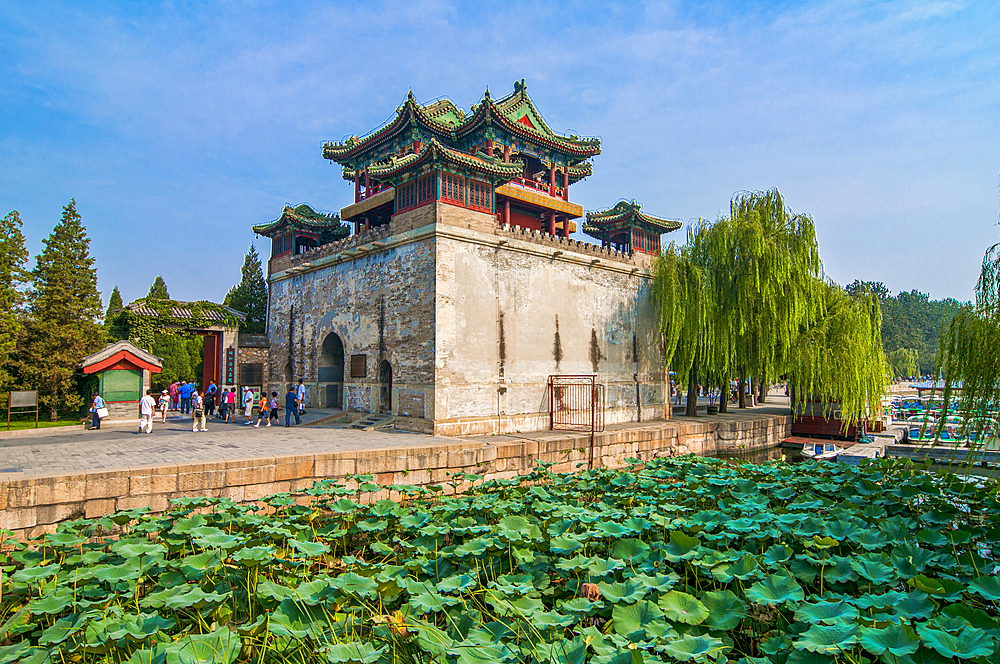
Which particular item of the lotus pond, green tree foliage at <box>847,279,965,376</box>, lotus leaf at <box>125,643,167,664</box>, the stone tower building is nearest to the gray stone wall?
the stone tower building

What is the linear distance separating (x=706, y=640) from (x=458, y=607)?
1.80 meters

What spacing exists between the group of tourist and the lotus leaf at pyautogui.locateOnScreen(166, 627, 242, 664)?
1042cm

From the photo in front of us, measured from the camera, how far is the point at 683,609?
326 cm

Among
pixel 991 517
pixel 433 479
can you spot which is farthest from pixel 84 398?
pixel 991 517

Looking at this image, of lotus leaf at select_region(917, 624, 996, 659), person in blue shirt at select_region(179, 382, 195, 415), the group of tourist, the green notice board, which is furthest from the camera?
person in blue shirt at select_region(179, 382, 195, 415)

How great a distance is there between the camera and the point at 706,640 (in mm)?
2807

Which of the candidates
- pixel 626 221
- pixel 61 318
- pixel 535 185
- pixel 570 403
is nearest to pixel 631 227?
pixel 626 221

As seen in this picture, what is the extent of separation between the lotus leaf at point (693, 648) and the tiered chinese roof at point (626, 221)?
55.0ft

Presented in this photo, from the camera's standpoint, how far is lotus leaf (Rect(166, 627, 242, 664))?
290 cm

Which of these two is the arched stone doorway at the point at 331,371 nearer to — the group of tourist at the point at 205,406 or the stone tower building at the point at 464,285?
the stone tower building at the point at 464,285

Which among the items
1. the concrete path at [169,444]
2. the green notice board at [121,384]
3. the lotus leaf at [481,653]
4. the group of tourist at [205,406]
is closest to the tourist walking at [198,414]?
the group of tourist at [205,406]

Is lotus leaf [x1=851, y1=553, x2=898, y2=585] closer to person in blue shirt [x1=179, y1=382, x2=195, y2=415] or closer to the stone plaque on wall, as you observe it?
the stone plaque on wall

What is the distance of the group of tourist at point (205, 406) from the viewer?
12.0 metres

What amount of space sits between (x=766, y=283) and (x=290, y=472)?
13322mm
